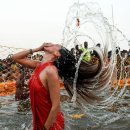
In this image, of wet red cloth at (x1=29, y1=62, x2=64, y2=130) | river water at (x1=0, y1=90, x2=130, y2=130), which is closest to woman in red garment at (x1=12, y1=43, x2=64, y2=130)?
wet red cloth at (x1=29, y1=62, x2=64, y2=130)

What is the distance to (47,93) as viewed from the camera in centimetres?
401

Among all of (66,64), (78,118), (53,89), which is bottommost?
(78,118)

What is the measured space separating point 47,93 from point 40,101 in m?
0.12

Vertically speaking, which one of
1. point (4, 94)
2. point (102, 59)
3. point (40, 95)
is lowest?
point (4, 94)

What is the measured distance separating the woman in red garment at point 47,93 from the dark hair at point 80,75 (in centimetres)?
19

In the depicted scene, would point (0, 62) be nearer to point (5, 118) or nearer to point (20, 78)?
point (20, 78)

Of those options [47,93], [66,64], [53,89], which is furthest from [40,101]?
[66,64]

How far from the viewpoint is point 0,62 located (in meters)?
20.5

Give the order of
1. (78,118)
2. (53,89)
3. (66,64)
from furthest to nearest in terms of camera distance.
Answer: (78,118)
(66,64)
(53,89)

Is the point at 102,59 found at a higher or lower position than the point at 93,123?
higher

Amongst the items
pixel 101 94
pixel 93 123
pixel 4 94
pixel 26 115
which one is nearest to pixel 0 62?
pixel 4 94

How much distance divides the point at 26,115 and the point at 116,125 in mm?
2737

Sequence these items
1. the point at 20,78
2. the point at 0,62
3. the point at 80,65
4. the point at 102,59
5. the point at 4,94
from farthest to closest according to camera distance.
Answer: the point at 0,62 → the point at 4,94 → the point at 20,78 → the point at 102,59 → the point at 80,65

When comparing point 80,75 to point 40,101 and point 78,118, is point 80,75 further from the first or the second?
point 78,118
